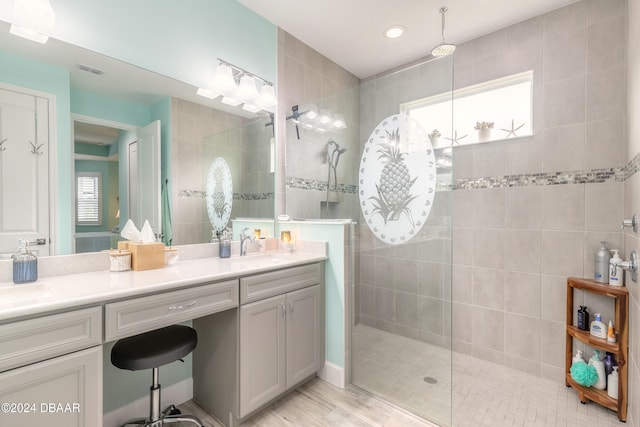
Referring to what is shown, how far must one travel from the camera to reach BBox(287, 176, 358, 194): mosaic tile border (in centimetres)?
220

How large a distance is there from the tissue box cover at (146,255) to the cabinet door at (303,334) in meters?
0.80

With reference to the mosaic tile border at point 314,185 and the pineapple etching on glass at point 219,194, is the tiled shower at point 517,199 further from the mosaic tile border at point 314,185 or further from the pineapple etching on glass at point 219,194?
the pineapple etching on glass at point 219,194

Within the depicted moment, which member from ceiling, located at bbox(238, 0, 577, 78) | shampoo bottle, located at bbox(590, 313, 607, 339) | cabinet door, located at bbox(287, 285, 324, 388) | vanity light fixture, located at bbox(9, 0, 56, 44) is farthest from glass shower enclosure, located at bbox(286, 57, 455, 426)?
vanity light fixture, located at bbox(9, 0, 56, 44)

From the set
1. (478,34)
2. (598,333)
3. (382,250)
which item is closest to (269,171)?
(382,250)

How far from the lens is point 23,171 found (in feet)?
4.57

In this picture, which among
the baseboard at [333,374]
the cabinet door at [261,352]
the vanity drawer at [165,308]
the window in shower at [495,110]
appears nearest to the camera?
the vanity drawer at [165,308]

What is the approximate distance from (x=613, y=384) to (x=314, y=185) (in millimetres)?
2380

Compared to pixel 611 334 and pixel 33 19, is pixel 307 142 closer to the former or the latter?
pixel 33 19

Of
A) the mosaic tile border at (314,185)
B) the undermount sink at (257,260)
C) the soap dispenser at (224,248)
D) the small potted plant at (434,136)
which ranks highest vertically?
the small potted plant at (434,136)

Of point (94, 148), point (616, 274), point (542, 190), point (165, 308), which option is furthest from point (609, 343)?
point (94, 148)

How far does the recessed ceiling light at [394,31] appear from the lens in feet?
8.21

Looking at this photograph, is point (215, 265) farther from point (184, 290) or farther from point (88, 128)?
Result: point (88, 128)

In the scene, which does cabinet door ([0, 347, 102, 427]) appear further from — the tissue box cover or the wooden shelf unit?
the wooden shelf unit

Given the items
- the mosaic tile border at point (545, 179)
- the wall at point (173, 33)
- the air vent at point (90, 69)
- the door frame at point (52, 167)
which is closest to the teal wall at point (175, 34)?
the wall at point (173, 33)
